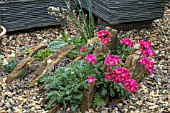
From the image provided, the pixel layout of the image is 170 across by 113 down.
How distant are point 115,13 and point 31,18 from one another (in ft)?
3.88

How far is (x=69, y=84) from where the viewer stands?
11.4 feet

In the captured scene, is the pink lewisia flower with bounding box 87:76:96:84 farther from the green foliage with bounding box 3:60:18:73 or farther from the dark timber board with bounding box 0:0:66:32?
the dark timber board with bounding box 0:0:66:32

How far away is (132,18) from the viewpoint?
5.13 meters

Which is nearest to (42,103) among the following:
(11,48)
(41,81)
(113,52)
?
(41,81)

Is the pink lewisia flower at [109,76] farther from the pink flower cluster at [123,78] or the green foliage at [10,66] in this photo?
the green foliage at [10,66]

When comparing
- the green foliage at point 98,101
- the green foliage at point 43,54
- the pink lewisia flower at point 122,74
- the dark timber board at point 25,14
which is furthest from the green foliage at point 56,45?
the pink lewisia flower at point 122,74

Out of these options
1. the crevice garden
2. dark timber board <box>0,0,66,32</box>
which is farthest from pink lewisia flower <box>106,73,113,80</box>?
dark timber board <box>0,0,66,32</box>

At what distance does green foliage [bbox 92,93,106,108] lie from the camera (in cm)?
344

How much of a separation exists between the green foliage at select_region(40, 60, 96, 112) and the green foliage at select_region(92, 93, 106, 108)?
14 cm

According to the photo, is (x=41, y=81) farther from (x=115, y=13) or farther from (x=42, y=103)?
(x=115, y=13)

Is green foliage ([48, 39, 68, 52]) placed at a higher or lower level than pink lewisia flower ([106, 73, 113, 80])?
lower

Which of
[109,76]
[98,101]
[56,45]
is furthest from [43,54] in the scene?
[109,76]

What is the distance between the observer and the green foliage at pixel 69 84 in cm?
339

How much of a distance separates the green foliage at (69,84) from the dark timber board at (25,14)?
1.60 meters
